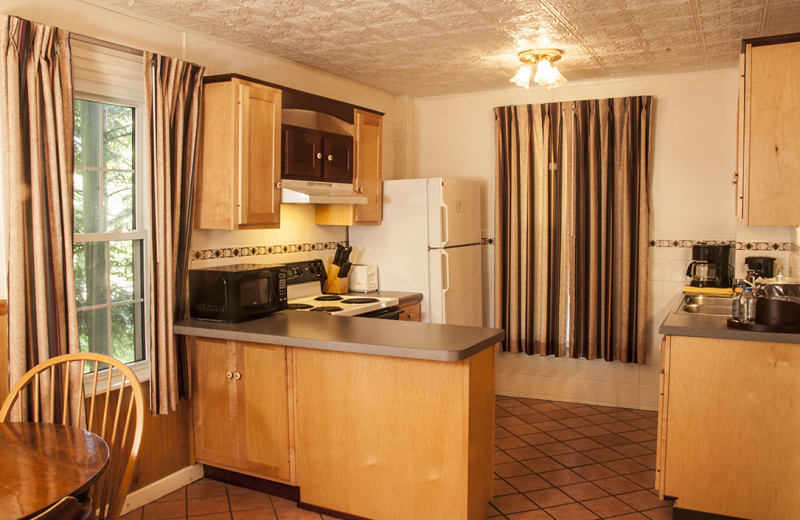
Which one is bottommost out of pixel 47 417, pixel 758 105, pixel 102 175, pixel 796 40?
pixel 47 417

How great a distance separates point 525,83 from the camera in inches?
157

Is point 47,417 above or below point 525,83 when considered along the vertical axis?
below

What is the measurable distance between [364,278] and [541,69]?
1.86 metres

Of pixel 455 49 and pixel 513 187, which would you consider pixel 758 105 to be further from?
pixel 513 187

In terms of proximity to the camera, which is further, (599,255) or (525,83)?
(599,255)

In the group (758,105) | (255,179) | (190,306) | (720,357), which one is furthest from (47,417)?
(758,105)

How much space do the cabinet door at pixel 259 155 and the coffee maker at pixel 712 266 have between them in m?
2.83

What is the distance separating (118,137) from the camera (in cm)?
320

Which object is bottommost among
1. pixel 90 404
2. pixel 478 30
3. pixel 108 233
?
pixel 90 404

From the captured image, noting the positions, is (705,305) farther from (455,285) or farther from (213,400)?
(213,400)

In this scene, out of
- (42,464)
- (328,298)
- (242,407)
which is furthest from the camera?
(328,298)

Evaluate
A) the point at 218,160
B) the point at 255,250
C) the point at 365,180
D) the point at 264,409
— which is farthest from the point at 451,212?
the point at 264,409

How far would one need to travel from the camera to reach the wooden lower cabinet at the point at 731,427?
9.22 feet

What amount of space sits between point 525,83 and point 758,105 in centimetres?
135
